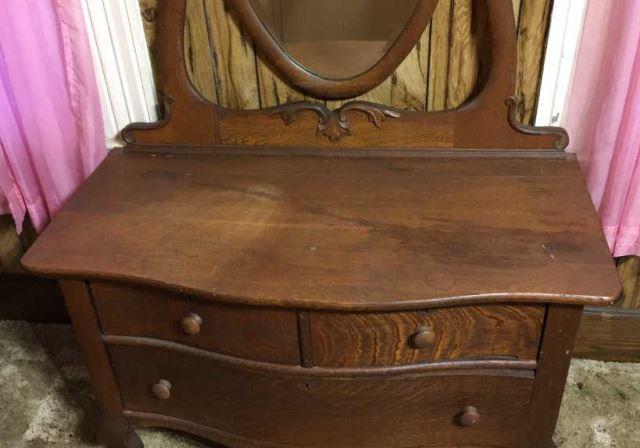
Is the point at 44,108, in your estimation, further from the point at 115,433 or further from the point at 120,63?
the point at 115,433

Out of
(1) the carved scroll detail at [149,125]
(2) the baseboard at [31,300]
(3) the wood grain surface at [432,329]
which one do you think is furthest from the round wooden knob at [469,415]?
(2) the baseboard at [31,300]

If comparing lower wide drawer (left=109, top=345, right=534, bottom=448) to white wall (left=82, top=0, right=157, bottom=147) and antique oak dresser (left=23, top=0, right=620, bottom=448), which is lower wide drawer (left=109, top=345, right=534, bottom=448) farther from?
white wall (left=82, top=0, right=157, bottom=147)

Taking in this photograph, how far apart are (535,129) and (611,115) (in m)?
0.14

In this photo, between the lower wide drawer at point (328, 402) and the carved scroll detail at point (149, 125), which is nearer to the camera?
the lower wide drawer at point (328, 402)

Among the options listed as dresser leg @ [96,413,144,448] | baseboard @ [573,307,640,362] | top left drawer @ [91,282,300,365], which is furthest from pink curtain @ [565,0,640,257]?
dresser leg @ [96,413,144,448]

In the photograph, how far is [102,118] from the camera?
1.46 metres

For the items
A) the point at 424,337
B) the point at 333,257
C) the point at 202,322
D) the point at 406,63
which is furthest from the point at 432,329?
the point at 406,63

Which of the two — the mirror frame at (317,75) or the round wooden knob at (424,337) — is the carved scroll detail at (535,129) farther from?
the round wooden knob at (424,337)

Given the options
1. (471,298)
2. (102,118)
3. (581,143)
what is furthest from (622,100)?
(102,118)

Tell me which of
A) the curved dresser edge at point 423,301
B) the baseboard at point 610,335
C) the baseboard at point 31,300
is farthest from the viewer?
the baseboard at point 31,300

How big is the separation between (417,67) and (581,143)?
38 centimetres

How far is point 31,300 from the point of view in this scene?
6.31 feet

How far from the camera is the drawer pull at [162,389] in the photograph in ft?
4.34

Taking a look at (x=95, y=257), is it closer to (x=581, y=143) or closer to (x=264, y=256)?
(x=264, y=256)
